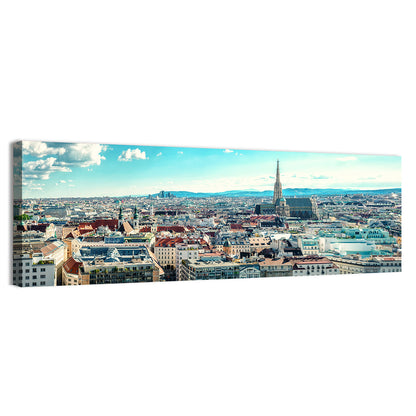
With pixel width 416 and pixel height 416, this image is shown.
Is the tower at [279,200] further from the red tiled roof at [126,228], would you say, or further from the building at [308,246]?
Result: the red tiled roof at [126,228]

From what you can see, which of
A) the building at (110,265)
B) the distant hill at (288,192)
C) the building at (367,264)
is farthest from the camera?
the building at (367,264)

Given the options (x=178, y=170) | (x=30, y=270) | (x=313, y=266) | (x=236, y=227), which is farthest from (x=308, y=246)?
(x=30, y=270)

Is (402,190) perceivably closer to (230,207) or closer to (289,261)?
(289,261)

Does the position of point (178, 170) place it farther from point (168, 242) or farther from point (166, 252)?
point (166, 252)

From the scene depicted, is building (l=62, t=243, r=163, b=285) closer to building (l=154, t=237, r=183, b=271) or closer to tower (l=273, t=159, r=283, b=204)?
building (l=154, t=237, r=183, b=271)

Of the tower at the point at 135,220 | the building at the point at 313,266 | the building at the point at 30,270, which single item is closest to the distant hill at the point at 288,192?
the tower at the point at 135,220
